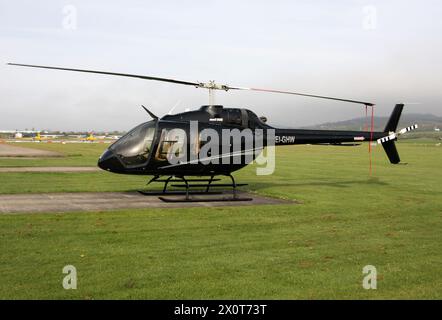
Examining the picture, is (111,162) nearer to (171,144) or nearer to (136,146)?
(136,146)

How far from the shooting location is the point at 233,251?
9.58 metres

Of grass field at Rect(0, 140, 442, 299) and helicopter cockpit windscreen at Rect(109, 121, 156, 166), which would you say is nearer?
grass field at Rect(0, 140, 442, 299)

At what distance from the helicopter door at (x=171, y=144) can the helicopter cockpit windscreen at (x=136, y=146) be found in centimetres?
34

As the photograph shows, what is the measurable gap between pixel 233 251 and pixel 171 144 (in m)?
7.06

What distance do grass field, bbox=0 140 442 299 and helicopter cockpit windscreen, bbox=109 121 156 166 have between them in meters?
2.46

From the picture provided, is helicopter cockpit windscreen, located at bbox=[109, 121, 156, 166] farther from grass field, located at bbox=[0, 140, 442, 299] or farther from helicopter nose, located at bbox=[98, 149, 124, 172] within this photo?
grass field, located at bbox=[0, 140, 442, 299]

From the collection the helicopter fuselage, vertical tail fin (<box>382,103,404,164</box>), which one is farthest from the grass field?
vertical tail fin (<box>382,103,404,164</box>)

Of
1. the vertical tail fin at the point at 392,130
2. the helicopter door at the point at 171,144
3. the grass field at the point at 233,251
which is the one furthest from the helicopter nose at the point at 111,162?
the vertical tail fin at the point at 392,130

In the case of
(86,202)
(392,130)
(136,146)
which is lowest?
(86,202)

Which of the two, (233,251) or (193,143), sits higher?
(193,143)

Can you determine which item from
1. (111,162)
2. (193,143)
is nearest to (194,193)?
(193,143)

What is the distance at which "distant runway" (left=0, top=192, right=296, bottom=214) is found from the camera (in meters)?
14.1

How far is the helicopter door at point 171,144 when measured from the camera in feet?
52.0

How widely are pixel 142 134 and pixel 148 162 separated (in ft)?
3.07
